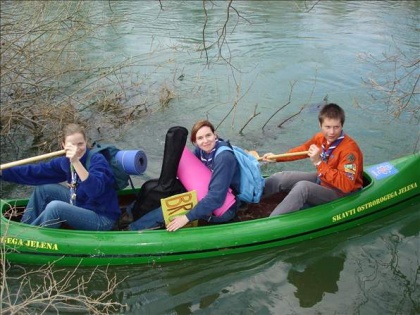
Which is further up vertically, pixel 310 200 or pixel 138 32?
pixel 310 200

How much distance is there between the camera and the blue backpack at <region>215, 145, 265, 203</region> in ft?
15.1

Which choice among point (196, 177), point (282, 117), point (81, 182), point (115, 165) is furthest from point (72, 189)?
point (282, 117)

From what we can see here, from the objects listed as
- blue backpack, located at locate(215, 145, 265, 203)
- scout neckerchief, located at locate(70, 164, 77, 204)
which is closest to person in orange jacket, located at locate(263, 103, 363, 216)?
blue backpack, located at locate(215, 145, 265, 203)

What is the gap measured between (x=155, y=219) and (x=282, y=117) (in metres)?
4.39

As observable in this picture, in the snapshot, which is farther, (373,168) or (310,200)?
(373,168)

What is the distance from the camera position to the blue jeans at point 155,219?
461 centimetres

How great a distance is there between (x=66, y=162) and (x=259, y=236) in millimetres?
1766

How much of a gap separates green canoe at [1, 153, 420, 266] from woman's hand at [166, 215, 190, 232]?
A: 0.05 metres

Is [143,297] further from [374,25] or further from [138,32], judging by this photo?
[374,25]

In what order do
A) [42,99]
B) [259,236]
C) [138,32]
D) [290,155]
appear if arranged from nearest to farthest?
[259,236] < [290,155] < [42,99] < [138,32]

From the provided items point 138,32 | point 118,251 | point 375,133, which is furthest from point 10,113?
point 138,32

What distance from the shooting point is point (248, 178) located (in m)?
4.64

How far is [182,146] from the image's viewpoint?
4500 mm

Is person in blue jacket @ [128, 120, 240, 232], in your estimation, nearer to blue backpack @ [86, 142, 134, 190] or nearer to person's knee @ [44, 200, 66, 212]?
blue backpack @ [86, 142, 134, 190]
